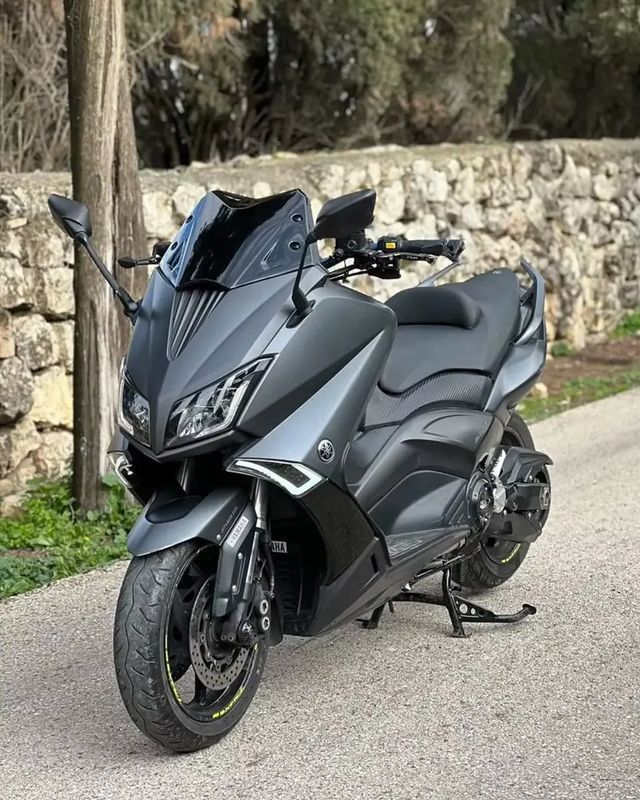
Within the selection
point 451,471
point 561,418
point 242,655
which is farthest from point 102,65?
point 561,418

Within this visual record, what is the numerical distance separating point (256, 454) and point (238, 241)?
615mm

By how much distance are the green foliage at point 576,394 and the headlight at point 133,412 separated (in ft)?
16.0

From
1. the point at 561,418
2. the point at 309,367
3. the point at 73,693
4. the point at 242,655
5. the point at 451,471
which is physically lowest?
the point at 561,418

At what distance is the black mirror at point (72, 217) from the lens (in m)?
3.57

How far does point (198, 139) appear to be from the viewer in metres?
10.9

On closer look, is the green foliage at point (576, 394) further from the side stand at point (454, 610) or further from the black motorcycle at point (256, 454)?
the black motorcycle at point (256, 454)

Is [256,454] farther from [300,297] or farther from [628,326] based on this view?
[628,326]

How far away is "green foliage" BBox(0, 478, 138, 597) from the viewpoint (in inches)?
197

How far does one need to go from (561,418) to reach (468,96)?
5115 millimetres

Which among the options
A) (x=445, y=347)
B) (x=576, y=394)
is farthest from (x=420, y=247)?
(x=576, y=394)

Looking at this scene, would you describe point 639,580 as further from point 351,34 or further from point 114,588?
point 351,34

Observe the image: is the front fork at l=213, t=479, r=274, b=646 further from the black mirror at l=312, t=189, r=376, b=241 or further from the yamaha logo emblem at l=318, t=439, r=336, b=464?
the black mirror at l=312, t=189, r=376, b=241

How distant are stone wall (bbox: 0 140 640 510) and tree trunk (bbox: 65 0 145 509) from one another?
0.67m

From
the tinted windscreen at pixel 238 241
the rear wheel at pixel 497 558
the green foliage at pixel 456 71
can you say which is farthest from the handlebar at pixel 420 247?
the green foliage at pixel 456 71
